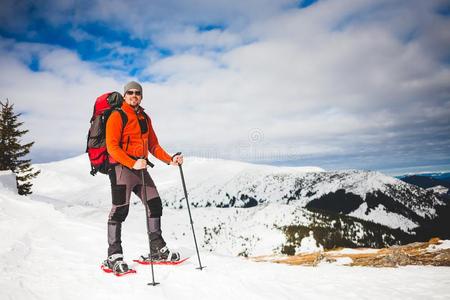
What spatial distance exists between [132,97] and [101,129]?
844 millimetres

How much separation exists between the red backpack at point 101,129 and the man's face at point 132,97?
A: 125mm

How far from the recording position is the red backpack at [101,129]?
5465 mm

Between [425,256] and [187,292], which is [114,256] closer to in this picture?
[187,292]

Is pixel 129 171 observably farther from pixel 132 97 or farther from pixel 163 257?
pixel 163 257

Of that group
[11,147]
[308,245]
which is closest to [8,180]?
[11,147]

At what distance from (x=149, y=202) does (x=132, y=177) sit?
63cm

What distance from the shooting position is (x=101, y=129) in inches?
Result: 215

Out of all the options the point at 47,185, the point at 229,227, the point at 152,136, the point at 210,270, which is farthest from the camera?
the point at 47,185

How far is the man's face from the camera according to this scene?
5.72m

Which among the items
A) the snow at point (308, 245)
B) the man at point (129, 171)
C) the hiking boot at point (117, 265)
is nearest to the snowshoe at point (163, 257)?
the man at point (129, 171)

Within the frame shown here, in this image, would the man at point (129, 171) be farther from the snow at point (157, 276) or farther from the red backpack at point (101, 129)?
the snow at point (157, 276)

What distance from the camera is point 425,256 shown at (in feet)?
→ 26.1

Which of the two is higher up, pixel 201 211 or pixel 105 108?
pixel 105 108


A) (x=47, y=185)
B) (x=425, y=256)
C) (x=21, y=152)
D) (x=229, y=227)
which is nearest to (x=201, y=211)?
(x=229, y=227)
